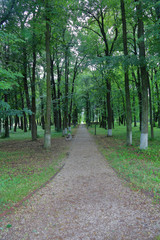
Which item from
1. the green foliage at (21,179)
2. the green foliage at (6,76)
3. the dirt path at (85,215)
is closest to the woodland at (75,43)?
the green foliage at (6,76)

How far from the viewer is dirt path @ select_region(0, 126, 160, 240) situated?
2.79 metres

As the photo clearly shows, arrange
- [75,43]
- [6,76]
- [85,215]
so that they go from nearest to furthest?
[85,215], [6,76], [75,43]

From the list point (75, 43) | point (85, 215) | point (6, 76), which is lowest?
point (85, 215)

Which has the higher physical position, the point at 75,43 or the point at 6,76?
the point at 75,43

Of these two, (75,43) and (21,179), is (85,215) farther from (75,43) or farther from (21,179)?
(75,43)

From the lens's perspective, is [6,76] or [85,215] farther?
[6,76]

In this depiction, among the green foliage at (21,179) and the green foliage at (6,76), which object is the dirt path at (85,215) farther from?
the green foliage at (6,76)

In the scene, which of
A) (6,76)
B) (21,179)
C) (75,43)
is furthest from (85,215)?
(75,43)

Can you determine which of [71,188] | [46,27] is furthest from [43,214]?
[46,27]

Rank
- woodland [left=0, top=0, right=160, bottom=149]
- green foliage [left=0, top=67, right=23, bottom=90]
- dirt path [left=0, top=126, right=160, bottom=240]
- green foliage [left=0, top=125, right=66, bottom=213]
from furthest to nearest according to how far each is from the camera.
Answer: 1. woodland [left=0, top=0, right=160, bottom=149]
2. green foliage [left=0, top=67, right=23, bottom=90]
3. green foliage [left=0, top=125, right=66, bottom=213]
4. dirt path [left=0, top=126, right=160, bottom=240]

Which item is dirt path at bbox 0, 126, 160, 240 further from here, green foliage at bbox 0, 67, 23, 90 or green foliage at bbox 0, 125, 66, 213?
green foliage at bbox 0, 67, 23, 90

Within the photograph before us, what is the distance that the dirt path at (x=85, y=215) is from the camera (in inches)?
110

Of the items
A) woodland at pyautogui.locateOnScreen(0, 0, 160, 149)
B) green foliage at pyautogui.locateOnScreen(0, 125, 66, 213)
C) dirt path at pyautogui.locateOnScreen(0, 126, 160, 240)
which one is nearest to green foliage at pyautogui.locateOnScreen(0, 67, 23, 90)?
woodland at pyautogui.locateOnScreen(0, 0, 160, 149)

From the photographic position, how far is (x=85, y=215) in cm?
335
